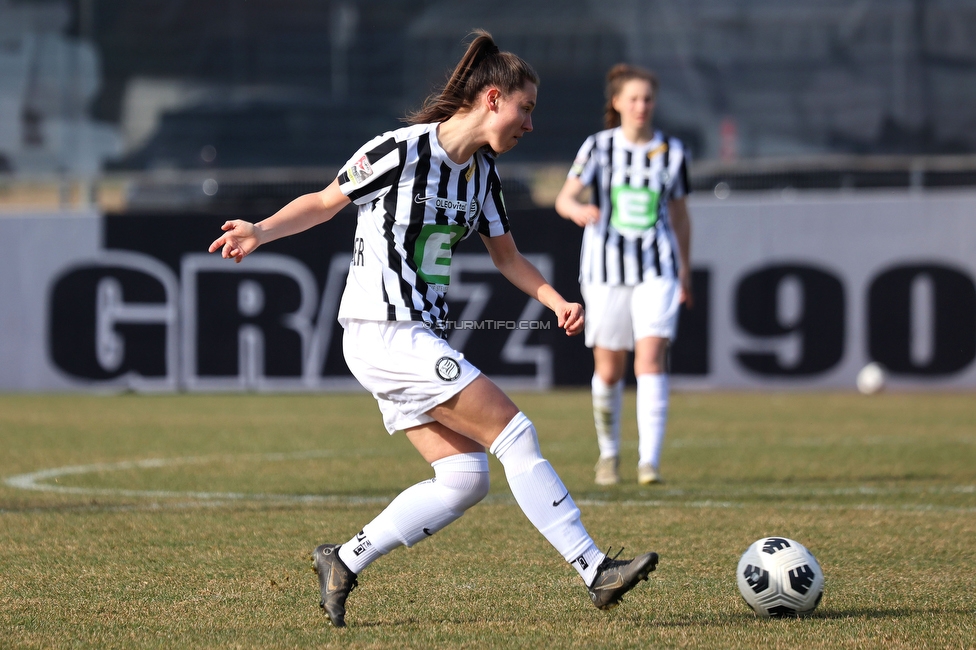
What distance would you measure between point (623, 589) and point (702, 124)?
13864 mm

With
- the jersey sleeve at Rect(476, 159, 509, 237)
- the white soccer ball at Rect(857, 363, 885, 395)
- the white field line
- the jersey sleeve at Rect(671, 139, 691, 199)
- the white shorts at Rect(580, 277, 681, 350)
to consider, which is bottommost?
the white soccer ball at Rect(857, 363, 885, 395)

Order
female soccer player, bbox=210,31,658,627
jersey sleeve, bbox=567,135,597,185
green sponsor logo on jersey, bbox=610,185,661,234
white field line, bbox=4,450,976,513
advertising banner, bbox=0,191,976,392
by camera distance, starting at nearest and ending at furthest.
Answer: female soccer player, bbox=210,31,658,627
white field line, bbox=4,450,976,513
green sponsor logo on jersey, bbox=610,185,661,234
jersey sleeve, bbox=567,135,597,185
advertising banner, bbox=0,191,976,392

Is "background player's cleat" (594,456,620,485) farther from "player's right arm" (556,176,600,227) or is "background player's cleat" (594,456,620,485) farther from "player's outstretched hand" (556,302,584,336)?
"player's outstretched hand" (556,302,584,336)

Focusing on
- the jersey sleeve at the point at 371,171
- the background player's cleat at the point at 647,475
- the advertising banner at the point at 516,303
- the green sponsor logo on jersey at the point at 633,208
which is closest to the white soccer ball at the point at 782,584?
the jersey sleeve at the point at 371,171

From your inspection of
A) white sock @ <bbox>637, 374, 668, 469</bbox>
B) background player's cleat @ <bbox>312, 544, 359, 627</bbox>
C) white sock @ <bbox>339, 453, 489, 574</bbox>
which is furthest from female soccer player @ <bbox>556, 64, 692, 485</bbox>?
background player's cleat @ <bbox>312, 544, 359, 627</bbox>

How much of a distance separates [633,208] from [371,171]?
393 centimetres

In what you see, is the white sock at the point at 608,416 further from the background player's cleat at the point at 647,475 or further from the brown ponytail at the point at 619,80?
the brown ponytail at the point at 619,80

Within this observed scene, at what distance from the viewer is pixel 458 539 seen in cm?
539

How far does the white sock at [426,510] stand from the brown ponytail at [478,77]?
1074 millimetres

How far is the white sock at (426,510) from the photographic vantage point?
12.9 ft

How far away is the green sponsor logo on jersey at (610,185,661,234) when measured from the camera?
Result: 757cm

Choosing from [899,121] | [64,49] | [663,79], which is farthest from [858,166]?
[64,49]

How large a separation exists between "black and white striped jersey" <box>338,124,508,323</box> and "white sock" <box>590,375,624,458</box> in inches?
140

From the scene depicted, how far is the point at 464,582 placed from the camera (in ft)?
14.6
